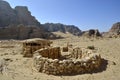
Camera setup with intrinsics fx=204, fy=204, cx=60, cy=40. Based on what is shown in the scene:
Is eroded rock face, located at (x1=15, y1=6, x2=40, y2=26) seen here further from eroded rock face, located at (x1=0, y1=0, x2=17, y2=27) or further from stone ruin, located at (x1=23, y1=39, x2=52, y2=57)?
stone ruin, located at (x1=23, y1=39, x2=52, y2=57)

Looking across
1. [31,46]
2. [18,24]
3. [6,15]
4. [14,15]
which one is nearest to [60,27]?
[14,15]

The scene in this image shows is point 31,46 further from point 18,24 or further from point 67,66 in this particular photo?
point 18,24

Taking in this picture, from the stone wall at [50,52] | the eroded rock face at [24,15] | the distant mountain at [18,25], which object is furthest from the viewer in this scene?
the eroded rock face at [24,15]

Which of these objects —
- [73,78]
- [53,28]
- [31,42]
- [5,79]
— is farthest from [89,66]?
[53,28]

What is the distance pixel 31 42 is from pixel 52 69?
7.19 metres

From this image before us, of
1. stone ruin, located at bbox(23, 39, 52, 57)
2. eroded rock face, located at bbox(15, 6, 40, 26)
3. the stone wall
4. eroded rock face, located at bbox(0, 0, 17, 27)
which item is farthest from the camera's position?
eroded rock face, located at bbox(15, 6, 40, 26)

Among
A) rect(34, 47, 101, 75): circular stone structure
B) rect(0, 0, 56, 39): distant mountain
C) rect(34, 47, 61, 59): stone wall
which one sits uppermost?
rect(0, 0, 56, 39): distant mountain

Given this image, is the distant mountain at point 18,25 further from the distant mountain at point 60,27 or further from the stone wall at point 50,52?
the stone wall at point 50,52

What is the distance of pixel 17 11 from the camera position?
73750 mm

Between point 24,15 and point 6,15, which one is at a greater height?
point 24,15

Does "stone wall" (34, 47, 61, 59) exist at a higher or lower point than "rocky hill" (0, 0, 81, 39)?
lower

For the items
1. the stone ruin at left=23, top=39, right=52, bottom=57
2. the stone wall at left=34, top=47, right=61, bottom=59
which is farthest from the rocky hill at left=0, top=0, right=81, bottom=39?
the stone wall at left=34, top=47, right=61, bottom=59

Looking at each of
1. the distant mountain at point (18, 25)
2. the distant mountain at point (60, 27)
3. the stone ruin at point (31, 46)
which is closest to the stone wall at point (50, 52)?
the stone ruin at point (31, 46)

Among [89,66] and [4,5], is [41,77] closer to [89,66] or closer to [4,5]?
[89,66]
